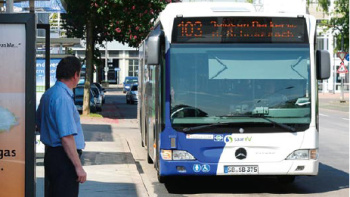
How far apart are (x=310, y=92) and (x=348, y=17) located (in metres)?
42.1

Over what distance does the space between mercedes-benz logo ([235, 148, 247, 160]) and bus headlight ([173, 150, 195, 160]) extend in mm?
635

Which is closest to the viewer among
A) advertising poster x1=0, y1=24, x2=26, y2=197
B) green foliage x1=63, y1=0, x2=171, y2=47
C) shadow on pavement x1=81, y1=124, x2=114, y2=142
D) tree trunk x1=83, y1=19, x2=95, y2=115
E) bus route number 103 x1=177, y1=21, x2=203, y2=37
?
advertising poster x1=0, y1=24, x2=26, y2=197

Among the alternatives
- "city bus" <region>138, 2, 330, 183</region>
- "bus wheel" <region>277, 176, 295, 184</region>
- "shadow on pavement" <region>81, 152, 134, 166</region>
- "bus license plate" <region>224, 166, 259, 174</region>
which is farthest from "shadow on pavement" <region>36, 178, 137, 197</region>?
"shadow on pavement" <region>81, 152, 134, 166</region>

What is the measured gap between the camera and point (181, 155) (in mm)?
11445

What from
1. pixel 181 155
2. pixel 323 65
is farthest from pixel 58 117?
pixel 323 65

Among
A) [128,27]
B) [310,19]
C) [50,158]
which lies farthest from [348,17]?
[50,158]

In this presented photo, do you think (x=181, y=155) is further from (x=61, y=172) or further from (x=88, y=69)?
(x=88, y=69)

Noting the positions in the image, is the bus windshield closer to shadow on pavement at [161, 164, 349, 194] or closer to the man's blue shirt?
shadow on pavement at [161, 164, 349, 194]

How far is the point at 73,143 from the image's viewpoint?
20.7 feet

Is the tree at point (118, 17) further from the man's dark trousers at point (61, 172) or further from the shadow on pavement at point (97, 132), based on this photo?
the man's dark trousers at point (61, 172)

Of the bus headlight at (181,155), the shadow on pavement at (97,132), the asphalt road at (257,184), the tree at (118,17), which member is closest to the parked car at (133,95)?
the tree at (118,17)

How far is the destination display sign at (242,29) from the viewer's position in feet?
38.4

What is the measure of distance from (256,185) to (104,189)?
2800mm

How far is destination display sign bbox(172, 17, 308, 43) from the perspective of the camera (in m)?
11.7
